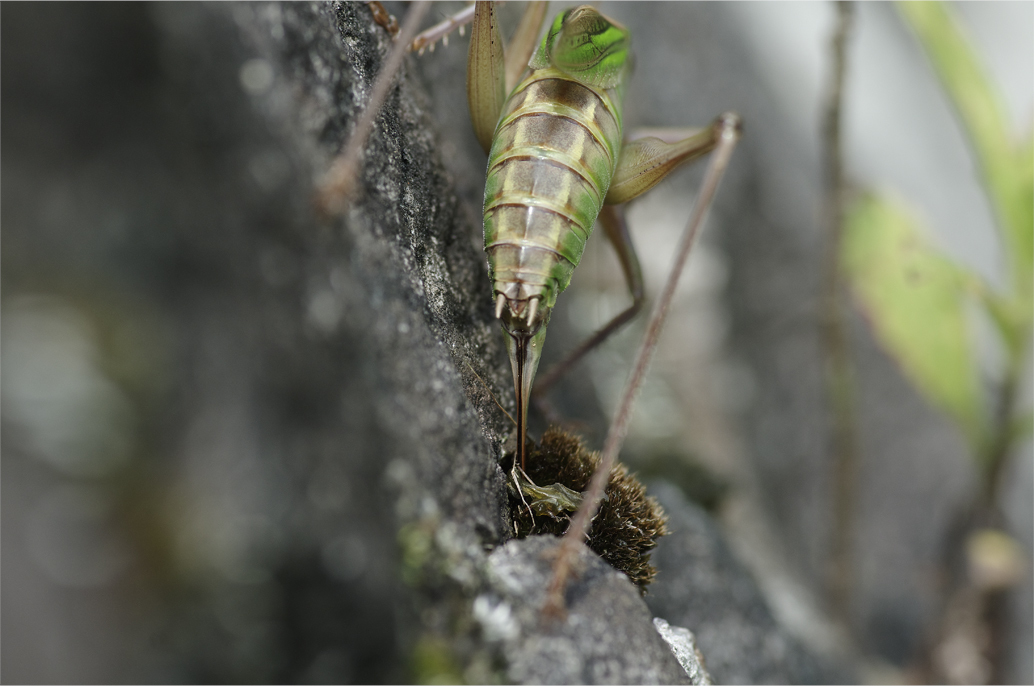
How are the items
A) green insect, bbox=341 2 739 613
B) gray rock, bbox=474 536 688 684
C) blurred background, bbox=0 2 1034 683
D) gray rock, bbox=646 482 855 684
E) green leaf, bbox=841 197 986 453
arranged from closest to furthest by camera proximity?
gray rock, bbox=474 536 688 684 → green insect, bbox=341 2 739 613 → gray rock, bbox=646 482 855 684 → green leaf, bbox=841 197 986 453 → blurred background, bbox=0 2 1034 683

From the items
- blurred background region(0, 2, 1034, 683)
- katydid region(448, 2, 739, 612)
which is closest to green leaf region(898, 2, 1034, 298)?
blurred background region(0, 2, 1034, 683)

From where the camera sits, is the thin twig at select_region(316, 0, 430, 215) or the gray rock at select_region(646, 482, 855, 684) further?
the gray rock at select_region(646, 482, 855, 684)

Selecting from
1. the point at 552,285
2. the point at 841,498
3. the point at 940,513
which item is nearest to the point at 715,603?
the point at 841,498

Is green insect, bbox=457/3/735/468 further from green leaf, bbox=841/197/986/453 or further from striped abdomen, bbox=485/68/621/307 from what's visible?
green leaf, bbox=841/197/986/453

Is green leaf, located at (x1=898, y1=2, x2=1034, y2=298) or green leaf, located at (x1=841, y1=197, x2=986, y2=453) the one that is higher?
green leaf, located at (x1=898, y1=2, x2=1034, y2=298)

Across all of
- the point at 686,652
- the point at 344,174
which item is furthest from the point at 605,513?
the point at 344,174

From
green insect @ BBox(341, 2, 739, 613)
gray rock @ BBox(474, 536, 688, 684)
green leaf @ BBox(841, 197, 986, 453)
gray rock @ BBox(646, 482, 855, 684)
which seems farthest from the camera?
green leaf @ BBox(841, 197, 986, 453)

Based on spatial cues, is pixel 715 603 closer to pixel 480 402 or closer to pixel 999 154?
pixel 480 402

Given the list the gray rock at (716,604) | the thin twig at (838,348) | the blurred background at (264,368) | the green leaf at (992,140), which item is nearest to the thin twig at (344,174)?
the gray rock at (716,604)
